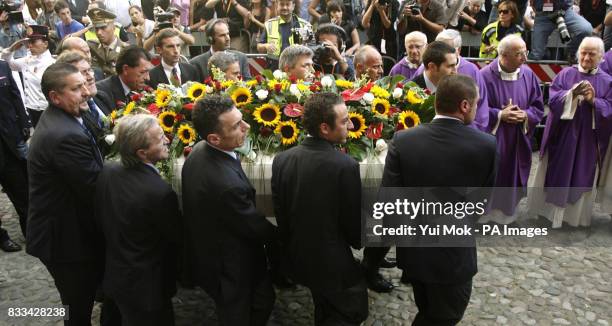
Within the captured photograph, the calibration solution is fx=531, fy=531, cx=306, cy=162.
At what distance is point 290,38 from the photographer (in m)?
7.14

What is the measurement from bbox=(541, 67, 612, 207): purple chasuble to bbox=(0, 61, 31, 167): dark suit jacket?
5.23 metres

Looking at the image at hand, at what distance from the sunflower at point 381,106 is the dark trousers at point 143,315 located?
1.93 m

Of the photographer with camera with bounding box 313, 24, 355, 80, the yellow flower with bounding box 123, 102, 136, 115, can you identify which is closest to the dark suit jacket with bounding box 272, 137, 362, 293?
the yellow flower with bounding box 123, 102, 136, 115

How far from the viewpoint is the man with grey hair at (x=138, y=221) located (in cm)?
293

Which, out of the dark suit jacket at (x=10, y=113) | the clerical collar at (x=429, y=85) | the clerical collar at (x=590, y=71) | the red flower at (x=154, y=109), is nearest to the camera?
the red flower at (x=154, y=109)

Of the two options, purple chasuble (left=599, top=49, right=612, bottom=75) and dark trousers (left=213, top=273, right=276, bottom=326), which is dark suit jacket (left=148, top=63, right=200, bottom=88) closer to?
dark trousers (left=213, top=273, right=276, bottom=326)

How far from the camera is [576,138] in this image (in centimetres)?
533

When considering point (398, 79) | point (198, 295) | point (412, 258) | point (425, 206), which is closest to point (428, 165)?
point (425, 206)

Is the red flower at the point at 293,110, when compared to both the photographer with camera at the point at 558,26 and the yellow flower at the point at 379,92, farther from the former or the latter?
the photographer with camera at the point at 558,26

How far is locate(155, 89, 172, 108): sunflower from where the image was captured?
4.03m

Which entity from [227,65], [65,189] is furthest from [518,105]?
[65,189]

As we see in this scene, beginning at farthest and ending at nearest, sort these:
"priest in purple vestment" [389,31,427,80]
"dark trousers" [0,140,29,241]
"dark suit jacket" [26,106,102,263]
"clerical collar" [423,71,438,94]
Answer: "priest in purple vestment" [389,31,427,80]
"dark trousers" [0,140,29,241]
"clerical collar" [423,71,438,94]
"dark suit jacket" [26,106,102,263]

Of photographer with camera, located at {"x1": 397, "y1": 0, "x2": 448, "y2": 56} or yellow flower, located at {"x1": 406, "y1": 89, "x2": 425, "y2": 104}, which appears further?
photographer with camera, located at {"x1": 397, "y1": 0, "x2": 448, "y2": 56}

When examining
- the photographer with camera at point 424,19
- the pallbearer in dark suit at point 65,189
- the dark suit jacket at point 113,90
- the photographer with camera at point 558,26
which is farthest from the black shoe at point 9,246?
the photographer with camera at point 558,26
